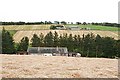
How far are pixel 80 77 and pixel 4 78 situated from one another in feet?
8.36

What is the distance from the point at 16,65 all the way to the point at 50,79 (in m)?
2.92

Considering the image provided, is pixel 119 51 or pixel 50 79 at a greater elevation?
pixel 50 79

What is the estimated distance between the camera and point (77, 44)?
229 feet

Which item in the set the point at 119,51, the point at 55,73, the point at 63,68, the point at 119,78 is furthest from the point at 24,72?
the point at 119,51

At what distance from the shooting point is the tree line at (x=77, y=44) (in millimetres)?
60188

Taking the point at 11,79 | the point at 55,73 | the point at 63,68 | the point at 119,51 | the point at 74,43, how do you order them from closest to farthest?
the point at 11,79 → the point at 55,73 → the point at 63,68 → the point at 119,51 → the point at 74,43

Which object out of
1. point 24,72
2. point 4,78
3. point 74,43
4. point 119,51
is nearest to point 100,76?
point 24,72

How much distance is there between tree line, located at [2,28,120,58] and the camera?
6019cm

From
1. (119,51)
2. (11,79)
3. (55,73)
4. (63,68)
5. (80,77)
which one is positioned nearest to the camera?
(11,79)

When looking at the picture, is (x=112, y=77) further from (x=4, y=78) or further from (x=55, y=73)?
(x=4, y=78)

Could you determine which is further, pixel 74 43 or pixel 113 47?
pixel 74 43

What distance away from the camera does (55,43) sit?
234 ft

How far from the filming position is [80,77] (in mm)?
9328

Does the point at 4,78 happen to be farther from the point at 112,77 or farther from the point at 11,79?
the point at 112,77
